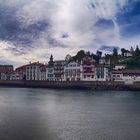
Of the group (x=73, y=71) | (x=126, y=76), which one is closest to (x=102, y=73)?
(x=126, y=76)

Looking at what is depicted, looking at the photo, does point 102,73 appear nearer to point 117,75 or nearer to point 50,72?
point 117,75

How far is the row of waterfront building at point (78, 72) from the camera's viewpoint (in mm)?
90938

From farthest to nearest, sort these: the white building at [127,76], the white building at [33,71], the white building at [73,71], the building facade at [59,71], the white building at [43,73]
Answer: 1. the white building at [33,71]
2. the white building at [43,73]
3. the building facade at [59,71]
4. the white building at [73,71]
5. the white building at [127,76]

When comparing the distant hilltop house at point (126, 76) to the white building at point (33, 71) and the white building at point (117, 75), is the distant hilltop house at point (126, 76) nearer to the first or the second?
the white building at point (117, 75)

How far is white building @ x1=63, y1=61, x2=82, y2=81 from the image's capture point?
317 ft

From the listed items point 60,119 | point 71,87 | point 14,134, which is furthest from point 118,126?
point 71,87

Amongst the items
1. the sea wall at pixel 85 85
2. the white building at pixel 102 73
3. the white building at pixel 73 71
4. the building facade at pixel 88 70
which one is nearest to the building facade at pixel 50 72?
the sea wall at pixel 85 85

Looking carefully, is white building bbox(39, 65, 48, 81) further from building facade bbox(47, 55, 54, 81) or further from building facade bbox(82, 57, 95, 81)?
building facade bbox(82, 57, 95, 81)

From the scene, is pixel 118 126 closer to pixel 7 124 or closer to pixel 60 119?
pixel 60 119

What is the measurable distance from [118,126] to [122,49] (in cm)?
9863

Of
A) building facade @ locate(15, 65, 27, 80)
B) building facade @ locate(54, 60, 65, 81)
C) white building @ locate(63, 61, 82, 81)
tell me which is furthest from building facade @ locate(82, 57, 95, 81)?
building facade @ locate(15, 65, 27, 80)

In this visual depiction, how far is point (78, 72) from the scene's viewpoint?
97.0m

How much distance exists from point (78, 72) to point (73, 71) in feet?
7.91

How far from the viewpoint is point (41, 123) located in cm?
2573
